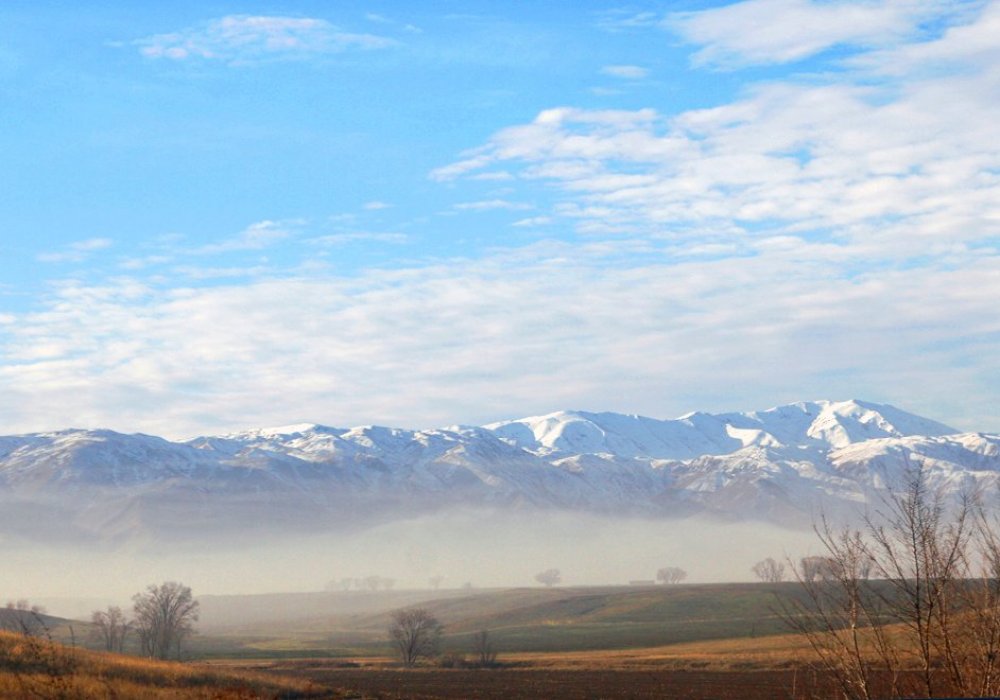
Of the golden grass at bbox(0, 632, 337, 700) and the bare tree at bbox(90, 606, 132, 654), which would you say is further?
the bare tree at bbox(90, 606, 132, 654)

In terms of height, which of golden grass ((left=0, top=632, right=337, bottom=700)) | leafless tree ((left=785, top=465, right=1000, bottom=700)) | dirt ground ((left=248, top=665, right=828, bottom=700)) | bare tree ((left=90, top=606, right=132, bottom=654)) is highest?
leafless tree ((left=785, top=465, right=1000, bottom=700))

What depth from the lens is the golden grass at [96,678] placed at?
30922 mm

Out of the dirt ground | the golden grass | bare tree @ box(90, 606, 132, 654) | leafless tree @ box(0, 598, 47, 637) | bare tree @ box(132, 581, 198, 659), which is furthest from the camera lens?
bare tree @ box(90, 606, 132, 654)

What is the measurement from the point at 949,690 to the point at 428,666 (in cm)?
12472

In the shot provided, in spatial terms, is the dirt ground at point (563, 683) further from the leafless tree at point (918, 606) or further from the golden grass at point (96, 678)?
the leafless tree at point (918, 606)

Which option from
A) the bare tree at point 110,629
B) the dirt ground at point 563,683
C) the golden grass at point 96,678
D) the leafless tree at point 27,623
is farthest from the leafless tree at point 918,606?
the bare tree at point 110,629

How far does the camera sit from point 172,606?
6289 inches

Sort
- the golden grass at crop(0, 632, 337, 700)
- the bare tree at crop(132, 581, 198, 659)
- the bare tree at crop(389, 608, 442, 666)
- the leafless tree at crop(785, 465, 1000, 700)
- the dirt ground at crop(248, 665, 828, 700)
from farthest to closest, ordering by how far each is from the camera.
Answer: the bare tree at crop(132, 581, 198, 659)
the bare tree at crop(389, 608, 442, 666)
the dirt ground at crop(248, 665, 828, 700)
the golden grass at crop(0, 632, 337, 700)
the leafless tree at crop(785, 465, 1000, 700)

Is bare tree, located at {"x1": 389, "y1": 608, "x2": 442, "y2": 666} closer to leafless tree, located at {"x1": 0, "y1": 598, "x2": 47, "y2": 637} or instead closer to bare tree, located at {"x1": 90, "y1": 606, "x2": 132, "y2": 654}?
bare tree, located at {"x1": 90, "y1": 606, "x2": 132, "y2": 654}

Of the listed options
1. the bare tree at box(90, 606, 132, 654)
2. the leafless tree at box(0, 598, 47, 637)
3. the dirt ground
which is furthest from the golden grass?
the bare tree at box(90, 606, 132, 654)

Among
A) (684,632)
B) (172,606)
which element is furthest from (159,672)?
(684,632)

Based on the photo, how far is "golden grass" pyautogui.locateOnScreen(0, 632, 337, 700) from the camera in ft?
101

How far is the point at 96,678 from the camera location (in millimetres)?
38688

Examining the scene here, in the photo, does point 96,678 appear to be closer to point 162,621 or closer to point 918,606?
point 918,606
